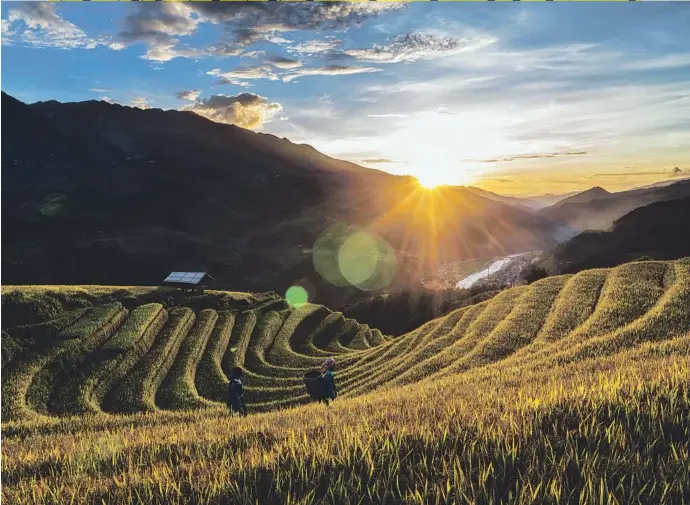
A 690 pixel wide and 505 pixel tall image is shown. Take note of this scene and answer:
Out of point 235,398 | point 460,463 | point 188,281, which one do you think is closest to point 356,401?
point 235,398

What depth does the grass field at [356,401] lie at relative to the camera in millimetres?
5156

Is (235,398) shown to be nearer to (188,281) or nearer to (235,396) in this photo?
(235,396)

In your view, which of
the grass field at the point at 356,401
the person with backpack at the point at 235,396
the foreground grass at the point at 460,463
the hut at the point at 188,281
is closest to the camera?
the foreground grass at the point at 460,463

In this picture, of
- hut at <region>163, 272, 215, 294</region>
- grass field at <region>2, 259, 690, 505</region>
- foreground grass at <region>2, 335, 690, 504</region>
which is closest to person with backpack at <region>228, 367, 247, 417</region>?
grass field at <region>2, 259, 690, 505</region>

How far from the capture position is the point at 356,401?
16453mm

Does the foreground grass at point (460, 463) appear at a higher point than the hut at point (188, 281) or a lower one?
higher

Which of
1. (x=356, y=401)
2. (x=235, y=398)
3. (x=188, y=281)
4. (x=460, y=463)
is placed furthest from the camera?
(x=188, y=281)

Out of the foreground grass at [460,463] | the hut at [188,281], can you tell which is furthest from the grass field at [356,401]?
the hut at [188,281]

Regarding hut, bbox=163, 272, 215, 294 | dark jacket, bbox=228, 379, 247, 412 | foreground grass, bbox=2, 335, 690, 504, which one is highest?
foreground grass, bbox=2, 335, 690, 504

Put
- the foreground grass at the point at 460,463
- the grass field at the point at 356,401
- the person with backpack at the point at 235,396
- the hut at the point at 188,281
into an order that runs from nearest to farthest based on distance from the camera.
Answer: the foreground grass at the point at 460,463 < the grass field at the point at 356,401 < the person with backpack at the point at 235,396 < the hut at the point at 188,281

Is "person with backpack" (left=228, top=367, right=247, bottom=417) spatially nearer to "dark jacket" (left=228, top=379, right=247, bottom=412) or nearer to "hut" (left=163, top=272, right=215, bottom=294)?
"dark jacket" (left=228, top=379, right=247, bottom=412)

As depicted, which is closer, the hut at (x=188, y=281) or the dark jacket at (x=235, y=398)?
the dark jacket at (x=235, y=398)

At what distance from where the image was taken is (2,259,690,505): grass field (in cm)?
516

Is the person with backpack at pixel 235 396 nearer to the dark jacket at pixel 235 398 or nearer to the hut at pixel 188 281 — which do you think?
the dark jacket at pixel 235 398
